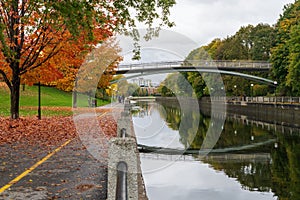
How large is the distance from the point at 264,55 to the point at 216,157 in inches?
1935

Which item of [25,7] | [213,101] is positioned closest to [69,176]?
[25,7]

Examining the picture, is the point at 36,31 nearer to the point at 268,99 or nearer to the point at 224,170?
the point at 224,170

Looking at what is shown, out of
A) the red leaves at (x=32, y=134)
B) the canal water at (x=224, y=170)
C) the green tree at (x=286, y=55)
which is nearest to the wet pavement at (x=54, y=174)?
the red leaves at (x=32, y=134)

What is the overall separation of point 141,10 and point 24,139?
6272 millimetres

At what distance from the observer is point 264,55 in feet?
208

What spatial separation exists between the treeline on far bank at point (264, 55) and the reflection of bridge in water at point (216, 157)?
23.8 m

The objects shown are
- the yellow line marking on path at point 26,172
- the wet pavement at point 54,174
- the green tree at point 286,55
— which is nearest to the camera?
the wet pavement at point 54,174

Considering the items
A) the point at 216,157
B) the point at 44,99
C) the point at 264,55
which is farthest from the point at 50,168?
the point at 264,55

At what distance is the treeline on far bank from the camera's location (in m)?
42.6

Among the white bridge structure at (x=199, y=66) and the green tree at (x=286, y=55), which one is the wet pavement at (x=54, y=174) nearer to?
the white bridge structure at (x=199, y=66)

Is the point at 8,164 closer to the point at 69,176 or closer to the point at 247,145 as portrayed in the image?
the point at 69,176

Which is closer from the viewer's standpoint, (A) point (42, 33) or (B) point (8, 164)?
(B) point (8, 164)

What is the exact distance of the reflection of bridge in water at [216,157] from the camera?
56.9ft

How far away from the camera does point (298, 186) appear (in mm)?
12391
